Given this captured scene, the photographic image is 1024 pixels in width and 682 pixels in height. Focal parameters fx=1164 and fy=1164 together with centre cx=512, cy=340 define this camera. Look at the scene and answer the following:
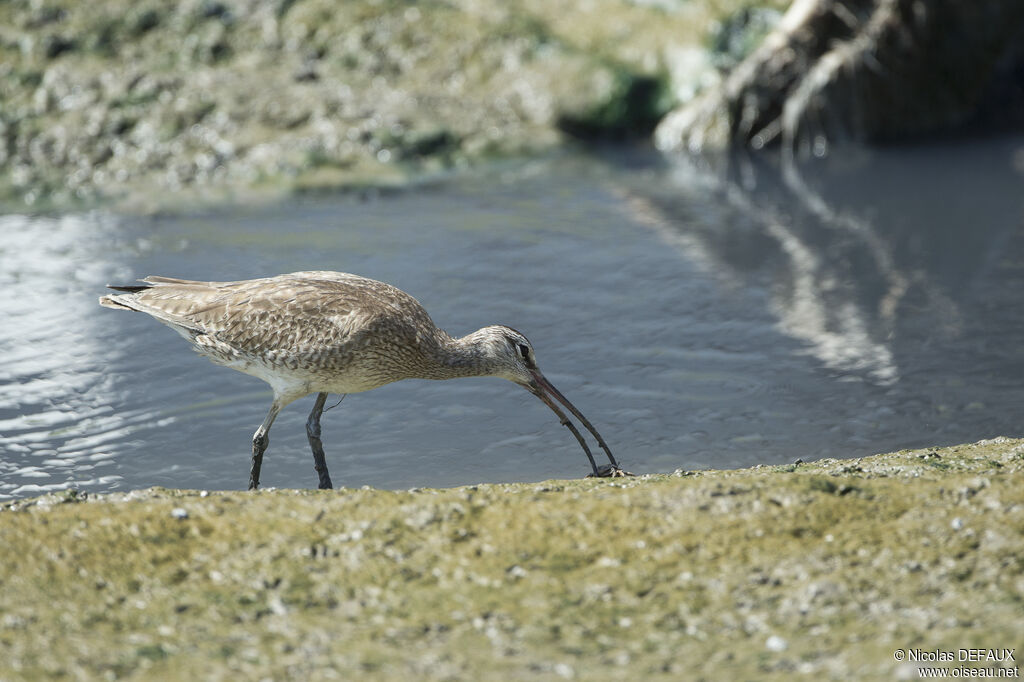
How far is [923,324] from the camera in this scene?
308 inches

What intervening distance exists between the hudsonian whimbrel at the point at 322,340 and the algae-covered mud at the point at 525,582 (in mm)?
1252

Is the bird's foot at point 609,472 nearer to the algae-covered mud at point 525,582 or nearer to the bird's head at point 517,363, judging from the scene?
the bird's head at point 517,363

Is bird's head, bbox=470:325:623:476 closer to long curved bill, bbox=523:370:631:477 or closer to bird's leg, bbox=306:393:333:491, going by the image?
long curved bill, bbox=523:370:631:477

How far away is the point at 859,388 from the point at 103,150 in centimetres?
827

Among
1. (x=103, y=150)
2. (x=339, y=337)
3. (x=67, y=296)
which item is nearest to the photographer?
(x=339, y=337)

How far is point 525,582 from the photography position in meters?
3.83

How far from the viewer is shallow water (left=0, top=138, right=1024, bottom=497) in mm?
6188

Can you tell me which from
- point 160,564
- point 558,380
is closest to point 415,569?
point 160,564

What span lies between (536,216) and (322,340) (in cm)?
502

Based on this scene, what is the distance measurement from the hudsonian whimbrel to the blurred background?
1.33 feet

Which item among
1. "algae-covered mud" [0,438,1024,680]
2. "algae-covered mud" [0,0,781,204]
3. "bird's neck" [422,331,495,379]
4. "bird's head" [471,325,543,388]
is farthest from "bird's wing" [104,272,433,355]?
"algae-covered mud" [0,0,781,204]

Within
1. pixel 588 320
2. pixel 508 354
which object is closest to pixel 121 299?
pixel 508 354

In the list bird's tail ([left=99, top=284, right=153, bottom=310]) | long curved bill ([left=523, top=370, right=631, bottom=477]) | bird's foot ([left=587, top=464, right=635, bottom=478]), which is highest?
bird's tail ([left=99, top=284, right=153, bottom=310])

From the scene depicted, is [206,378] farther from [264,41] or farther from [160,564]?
[264,41]
